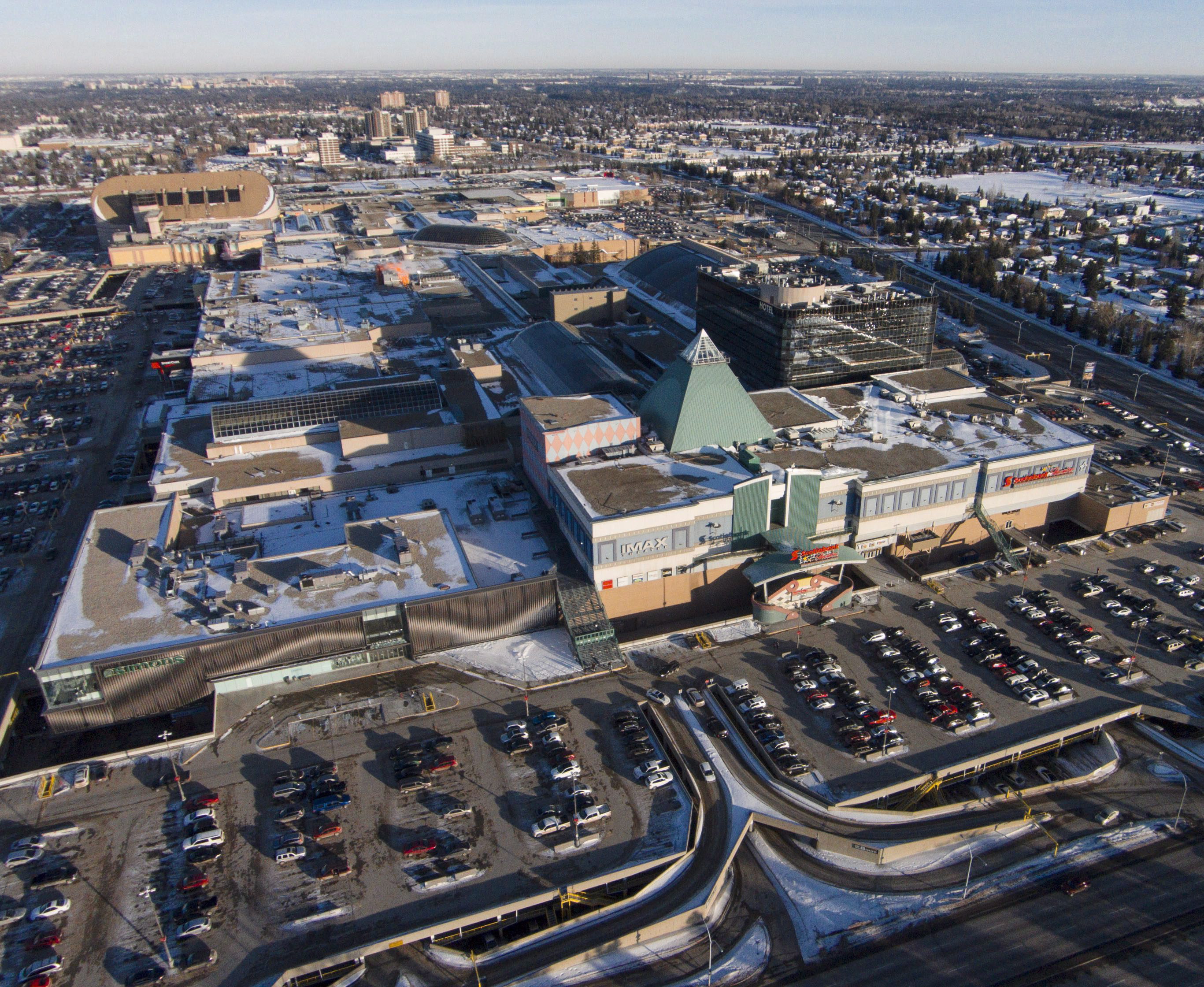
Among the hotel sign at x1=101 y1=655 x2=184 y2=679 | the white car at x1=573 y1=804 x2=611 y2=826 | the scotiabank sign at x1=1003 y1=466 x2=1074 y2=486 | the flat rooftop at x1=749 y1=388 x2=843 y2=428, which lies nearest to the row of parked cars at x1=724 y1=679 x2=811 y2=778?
the white car at x1=573 y1=804 x2=611 y2=826

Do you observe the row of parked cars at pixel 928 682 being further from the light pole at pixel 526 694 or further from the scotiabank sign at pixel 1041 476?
the light pole at pixel 526 694

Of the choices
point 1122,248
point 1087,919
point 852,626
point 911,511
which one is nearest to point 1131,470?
point 911,511

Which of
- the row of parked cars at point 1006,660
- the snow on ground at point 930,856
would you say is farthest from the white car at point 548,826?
the row of parked cars at point 1006,660

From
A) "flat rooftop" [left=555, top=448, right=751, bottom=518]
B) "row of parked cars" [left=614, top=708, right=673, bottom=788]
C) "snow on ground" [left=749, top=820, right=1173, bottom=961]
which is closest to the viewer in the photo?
"snow on ground" [left=749, top=820, right=1173, bottom=961]

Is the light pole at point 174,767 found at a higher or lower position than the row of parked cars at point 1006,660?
lower

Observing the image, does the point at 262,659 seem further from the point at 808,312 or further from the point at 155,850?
the point at 808,312

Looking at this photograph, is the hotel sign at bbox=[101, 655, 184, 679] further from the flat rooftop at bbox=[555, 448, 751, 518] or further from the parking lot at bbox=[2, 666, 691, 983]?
the flat rooftop at bbox=[555, 448, 751, 518]

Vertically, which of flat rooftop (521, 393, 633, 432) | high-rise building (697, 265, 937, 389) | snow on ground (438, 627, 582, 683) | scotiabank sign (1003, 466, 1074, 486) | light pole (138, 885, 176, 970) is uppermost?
high-rise building (697, 265, 937, 389)
